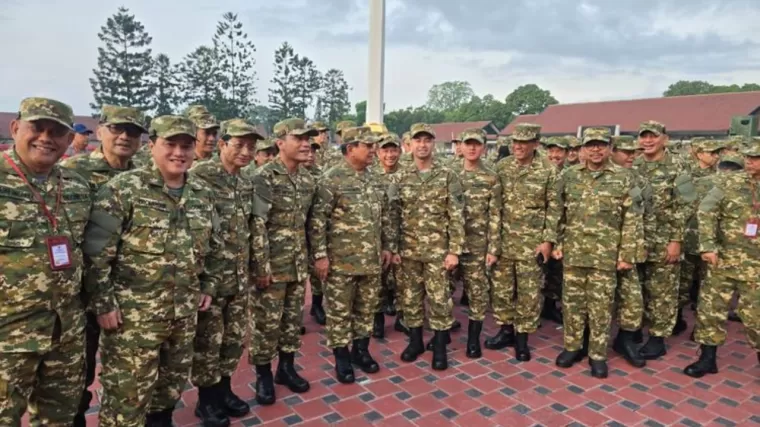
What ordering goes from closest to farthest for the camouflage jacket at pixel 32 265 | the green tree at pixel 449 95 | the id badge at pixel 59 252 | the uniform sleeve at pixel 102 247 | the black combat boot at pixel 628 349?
the camouflage jacket at pixel 32 265 < the id badge at pixel 59 252 < the uniform sleeve at pixel 102 247 < the black combat boot at pixel 628 349 < the green tree at pixel 449 95

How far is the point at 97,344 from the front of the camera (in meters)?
2.95

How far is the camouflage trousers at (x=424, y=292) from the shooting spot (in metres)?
4.12

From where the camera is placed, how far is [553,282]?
5602 mm

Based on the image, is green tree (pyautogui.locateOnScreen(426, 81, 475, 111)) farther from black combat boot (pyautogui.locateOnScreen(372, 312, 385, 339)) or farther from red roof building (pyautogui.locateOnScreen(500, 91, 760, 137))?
black combat boot (pyautogui.locateOnScreen(372, 312, 385, 339))

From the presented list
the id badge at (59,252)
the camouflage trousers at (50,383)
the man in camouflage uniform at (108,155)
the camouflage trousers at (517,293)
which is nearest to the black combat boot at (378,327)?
the camouflage trousers at (517,293)

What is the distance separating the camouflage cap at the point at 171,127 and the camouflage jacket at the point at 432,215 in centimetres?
208

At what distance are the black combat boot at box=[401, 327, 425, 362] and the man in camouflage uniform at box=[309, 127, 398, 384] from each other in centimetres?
58

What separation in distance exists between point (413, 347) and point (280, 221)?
5.68 ft

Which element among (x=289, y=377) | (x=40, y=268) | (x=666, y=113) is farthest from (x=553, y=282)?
(x=666, y=113)

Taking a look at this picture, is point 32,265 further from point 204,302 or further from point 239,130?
point 239,130

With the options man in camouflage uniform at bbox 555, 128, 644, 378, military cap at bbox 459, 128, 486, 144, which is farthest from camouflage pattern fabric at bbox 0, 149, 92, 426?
man in camouflage uniform at bbox 555, 128, 644, 378

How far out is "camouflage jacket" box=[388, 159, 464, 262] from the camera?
4.12 meters

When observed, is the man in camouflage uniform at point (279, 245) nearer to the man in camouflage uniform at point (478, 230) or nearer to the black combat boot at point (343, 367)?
the black combat boot at point (343, 367)

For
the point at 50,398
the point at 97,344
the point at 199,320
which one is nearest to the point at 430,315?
the point at 199,320
